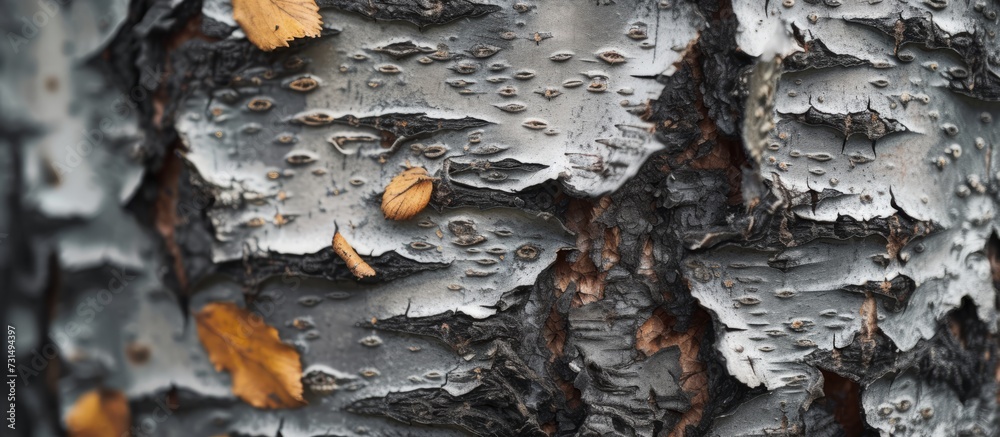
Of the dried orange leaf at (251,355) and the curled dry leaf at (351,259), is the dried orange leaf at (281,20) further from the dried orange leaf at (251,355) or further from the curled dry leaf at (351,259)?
the dried orange leaf at (251,355)

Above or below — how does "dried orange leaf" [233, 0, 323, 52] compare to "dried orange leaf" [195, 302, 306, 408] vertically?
above

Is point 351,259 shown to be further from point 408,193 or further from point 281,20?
point 281,20

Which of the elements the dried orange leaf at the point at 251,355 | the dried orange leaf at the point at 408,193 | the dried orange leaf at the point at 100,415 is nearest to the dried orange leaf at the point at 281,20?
the dried orange leaf at the point at 408,193

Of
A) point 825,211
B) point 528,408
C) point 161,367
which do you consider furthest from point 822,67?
point 161,367

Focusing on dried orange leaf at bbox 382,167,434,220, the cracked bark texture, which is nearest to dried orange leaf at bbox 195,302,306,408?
the cracked bark texture

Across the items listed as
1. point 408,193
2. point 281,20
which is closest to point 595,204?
point 408,193

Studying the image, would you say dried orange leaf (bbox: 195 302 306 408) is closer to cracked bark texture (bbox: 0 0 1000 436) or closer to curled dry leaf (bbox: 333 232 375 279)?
cracked bark texture (bbox: 0 0 1000 436)

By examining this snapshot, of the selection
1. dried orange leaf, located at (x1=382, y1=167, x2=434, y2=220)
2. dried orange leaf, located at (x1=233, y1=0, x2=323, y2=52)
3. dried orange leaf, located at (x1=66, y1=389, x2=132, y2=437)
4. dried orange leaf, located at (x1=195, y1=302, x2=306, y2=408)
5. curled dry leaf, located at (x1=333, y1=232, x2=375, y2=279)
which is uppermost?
dried orange leaf, located at (x1=233, y1=0, x2=323, y2=52)
